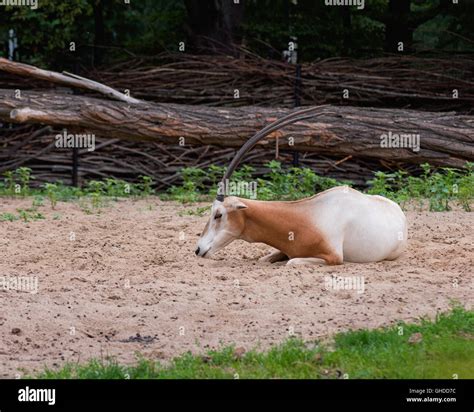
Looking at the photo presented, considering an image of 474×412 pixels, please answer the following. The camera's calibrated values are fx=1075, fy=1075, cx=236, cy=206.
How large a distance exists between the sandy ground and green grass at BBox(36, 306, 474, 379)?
1.07 feet

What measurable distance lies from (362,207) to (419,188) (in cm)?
336

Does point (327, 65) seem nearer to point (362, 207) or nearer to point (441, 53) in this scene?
point (441, 53)

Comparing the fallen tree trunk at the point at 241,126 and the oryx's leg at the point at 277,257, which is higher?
the fallen tree trunk at the point at 241,126

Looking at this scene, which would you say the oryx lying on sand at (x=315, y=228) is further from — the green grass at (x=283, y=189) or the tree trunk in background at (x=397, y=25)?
the tree trunk in background at (x=397, y=25)

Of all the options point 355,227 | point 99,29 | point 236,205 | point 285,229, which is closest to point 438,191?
point 355,227

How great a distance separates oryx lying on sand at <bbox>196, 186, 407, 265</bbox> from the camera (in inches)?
309

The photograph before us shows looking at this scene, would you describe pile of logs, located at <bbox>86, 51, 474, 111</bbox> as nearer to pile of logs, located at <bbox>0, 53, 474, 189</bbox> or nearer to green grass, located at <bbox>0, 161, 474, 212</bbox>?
pile of logs, located at <bbox>0, 53, 474, 189</bbox>

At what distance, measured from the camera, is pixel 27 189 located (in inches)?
490

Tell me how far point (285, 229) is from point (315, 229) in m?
0.22

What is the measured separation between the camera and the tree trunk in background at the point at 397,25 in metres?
16.7
